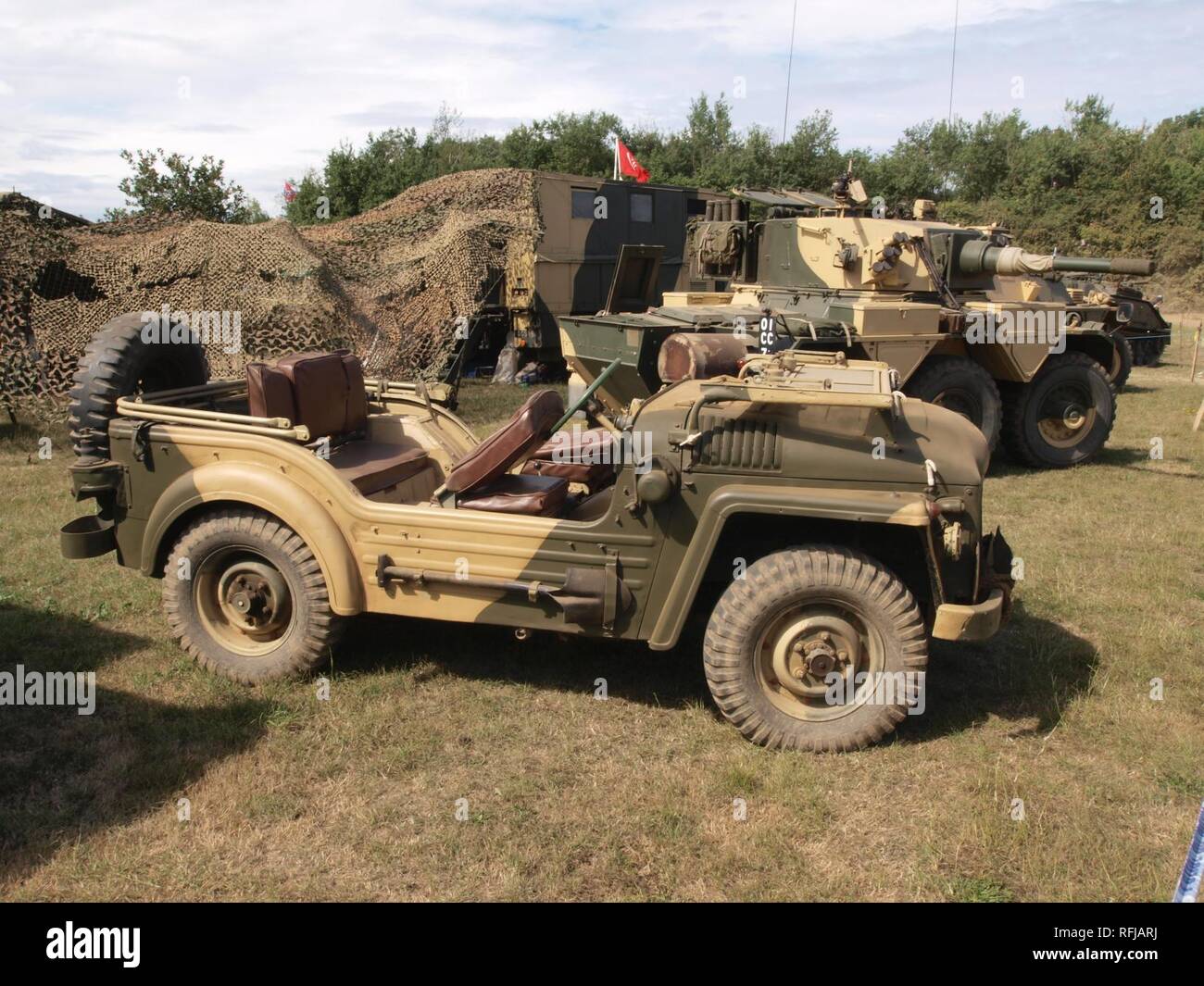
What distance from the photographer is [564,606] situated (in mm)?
4074

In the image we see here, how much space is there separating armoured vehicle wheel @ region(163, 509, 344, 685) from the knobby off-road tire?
27.2 inches

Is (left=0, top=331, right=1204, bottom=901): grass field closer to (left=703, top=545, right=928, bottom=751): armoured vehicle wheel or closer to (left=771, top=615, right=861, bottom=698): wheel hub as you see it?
(left=703, top=545, right=928, bottom=751): armoured vehicle wheel

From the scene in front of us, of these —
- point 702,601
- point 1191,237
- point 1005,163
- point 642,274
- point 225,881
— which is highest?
point 1005,163

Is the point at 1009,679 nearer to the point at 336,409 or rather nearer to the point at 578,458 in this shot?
the point at 578,458

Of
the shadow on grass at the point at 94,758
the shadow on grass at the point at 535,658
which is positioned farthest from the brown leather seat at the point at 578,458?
the shadow on grass at the point at 94,758

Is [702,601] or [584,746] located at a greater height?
[702,601]

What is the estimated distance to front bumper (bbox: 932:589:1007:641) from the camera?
3850 mm

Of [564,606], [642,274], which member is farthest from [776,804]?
[642,274]

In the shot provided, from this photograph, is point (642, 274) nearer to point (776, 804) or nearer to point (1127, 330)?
point (776, 804)

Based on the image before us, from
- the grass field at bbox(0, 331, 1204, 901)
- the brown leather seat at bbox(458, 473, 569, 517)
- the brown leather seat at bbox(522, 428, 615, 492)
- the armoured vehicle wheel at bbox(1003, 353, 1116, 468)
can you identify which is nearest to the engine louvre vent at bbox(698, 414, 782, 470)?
the brown leather seat at bbox(522, 428, 615, 492)

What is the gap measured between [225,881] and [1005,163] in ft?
127

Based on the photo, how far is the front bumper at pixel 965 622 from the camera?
12.6 ft

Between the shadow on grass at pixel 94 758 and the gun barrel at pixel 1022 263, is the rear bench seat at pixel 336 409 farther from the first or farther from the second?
the gun barrel at pixel 1022 263

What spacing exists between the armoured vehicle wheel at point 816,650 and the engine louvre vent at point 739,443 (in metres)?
0.40
